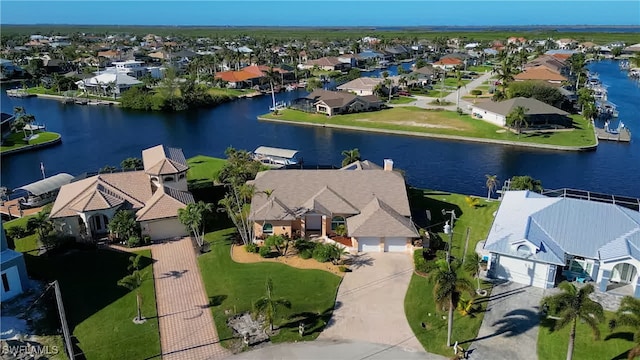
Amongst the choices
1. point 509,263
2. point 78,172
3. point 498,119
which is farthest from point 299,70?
point 509,263

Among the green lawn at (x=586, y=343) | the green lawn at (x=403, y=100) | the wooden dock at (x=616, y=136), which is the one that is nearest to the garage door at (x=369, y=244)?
the green lawn at (x=586, y=343)

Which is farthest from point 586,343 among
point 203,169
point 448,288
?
point 203,169

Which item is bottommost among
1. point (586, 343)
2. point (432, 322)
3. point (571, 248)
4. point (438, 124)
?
point (586, 343)

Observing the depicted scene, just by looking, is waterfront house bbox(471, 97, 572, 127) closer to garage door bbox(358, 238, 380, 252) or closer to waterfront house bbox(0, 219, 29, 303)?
garage door bbox(358, 238, 380, 252)

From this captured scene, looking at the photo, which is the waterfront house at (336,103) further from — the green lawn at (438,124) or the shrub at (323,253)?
the shrub at (323,253)

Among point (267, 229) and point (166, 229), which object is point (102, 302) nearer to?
point (166, 229)

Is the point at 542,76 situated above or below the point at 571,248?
above
